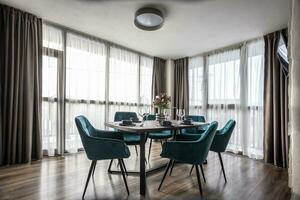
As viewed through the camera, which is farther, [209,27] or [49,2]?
[209,27]

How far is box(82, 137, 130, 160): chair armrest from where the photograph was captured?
1.91 m

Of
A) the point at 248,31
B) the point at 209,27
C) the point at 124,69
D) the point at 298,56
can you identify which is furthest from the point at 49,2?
the point at 248,31

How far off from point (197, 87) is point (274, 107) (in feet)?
6.40

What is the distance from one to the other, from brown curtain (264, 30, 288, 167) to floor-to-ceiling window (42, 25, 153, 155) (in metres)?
2.96

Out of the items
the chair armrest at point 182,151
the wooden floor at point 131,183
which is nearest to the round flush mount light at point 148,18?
the chair armrest at point 182,151

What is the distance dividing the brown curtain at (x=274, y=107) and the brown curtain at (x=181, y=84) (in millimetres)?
2043

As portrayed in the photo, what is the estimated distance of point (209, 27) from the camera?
3.34 m

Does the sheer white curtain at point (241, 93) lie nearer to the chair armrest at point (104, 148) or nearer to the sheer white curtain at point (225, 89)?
the sheer white curtain at point (225, 89)

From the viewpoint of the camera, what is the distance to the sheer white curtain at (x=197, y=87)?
4834 millimetres

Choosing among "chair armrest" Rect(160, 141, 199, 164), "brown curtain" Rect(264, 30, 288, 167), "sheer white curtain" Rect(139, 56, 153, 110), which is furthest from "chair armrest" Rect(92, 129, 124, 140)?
"brown curtain" Rect(264, 30, 288, 167)

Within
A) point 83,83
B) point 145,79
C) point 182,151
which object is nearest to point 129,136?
point 182,151

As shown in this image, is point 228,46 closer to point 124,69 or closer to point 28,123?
point 124,69

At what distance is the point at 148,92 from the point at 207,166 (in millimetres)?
2750

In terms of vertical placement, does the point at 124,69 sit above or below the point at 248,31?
below
